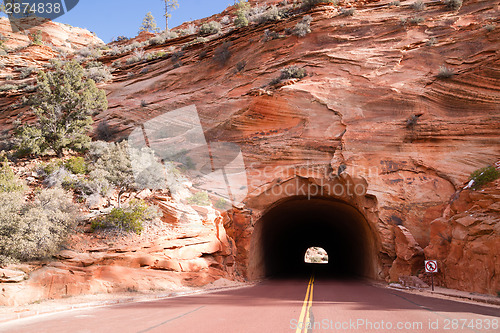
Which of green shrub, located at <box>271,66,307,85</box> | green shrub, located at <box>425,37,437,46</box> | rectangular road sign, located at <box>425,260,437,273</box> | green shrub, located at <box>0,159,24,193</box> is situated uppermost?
green shrub, located at <box>425,37,437,46</box>

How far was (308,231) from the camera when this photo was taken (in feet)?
115

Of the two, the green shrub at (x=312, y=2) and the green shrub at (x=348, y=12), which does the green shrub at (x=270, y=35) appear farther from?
the green shrub at (x=348, y=12)

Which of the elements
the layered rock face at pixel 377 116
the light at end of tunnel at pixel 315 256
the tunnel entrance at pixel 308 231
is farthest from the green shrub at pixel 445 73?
the light at end of tunnel at pixel 315 256

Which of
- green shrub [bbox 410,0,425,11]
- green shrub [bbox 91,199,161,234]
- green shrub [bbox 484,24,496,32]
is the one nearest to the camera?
green shrub [bbox 91,199,161,234]

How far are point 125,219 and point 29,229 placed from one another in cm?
363

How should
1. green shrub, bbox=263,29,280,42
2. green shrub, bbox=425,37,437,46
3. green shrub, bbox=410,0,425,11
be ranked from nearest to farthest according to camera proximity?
green shrub, bbox=425,37,437,46 → green shrub, bbox=410,0,425,11 → green shrub, bbox=263,29,280,42

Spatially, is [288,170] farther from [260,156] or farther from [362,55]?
[362,55]

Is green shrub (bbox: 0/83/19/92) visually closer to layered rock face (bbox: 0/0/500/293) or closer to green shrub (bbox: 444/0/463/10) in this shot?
layered rock face (bbox: 0/0/500/293)

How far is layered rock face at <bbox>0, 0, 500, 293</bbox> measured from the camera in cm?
1502

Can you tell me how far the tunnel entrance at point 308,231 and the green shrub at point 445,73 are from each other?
9.39 m

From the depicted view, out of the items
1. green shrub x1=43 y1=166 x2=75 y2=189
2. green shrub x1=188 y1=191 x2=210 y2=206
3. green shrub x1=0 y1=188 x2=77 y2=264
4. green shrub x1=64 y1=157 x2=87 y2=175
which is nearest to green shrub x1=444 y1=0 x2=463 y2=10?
green shrub x1=188 y1=191 x2=210 y2=206

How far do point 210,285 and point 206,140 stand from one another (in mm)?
10383

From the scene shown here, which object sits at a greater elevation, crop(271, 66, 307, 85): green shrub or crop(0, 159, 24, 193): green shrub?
crop(271, 66, 307, 85): green shrub

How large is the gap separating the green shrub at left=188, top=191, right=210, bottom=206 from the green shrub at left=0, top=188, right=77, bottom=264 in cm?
627
